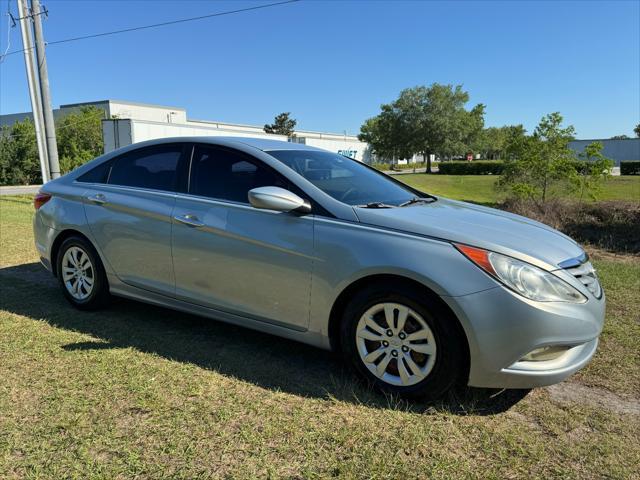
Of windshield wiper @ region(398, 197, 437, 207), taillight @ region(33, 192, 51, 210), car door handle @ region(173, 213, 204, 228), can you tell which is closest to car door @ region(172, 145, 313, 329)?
car door handle @ region(173, 213, 204, 228)

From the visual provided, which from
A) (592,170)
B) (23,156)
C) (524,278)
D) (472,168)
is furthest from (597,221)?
(472,168)

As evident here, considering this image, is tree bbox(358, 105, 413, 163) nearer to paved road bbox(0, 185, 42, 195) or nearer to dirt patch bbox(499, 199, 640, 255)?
paved road bbox(0, 185, 42, 195)

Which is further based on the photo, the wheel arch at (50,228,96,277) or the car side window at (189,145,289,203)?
the wheel arch at (50,228,96,277)

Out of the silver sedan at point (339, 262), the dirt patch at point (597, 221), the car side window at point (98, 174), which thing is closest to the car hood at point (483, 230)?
the silver sedan at point (339, 262)

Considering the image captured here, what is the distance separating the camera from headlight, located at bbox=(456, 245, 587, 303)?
269 cm

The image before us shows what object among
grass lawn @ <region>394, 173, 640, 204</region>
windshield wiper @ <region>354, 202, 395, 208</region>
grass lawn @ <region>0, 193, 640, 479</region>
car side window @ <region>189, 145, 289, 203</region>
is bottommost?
grass lawn @ <region>394, 173, 640, 204</region>

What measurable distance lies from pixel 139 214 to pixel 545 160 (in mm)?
10788

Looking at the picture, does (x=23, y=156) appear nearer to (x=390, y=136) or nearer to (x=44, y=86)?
(x=44, y=86)

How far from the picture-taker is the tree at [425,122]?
5984cm

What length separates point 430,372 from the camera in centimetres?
288

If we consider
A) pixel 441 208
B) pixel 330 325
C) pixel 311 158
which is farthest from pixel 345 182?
pixel 330 325

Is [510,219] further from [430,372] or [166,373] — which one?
[166,373]

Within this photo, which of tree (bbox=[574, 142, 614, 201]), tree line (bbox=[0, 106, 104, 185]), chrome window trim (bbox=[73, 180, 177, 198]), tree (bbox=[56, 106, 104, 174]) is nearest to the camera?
chrome window trim (bbox=[73, 180, 177, 198])

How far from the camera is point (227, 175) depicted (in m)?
3.78
